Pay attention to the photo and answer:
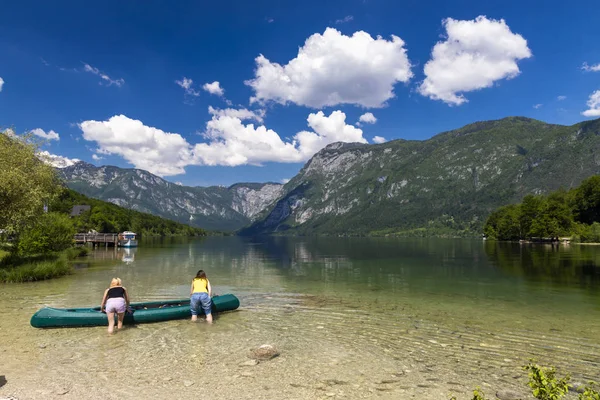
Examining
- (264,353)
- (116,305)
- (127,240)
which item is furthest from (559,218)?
(116,305)

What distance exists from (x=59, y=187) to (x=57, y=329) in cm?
3264

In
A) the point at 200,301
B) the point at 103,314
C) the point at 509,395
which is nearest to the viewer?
the point at 509,395

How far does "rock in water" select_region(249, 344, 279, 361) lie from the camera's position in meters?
13.4

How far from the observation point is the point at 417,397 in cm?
1003

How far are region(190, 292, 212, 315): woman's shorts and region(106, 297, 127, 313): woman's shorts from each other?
3.21 meters

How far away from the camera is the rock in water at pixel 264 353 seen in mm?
13367

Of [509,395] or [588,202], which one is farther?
[588,202]

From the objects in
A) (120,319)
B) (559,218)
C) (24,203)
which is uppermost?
(24,203)

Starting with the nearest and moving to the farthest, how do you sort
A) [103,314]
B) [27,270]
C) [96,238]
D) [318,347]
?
[318,347] → [103,314] → [27,270] → [96,238]

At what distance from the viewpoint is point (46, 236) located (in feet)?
167

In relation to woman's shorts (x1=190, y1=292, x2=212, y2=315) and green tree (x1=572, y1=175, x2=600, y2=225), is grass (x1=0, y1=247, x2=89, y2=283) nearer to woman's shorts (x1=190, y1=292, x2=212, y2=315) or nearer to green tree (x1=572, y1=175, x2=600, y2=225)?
woman's shorts (x1=190, y1=292, x2=212, y2=315)

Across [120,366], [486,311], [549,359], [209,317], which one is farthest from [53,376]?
[486,311]

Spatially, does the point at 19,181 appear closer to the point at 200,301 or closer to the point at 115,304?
the point at 115,304

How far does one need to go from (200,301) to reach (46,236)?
1686 inches
